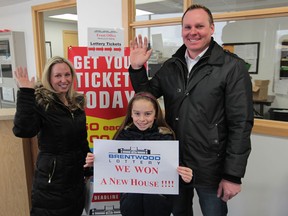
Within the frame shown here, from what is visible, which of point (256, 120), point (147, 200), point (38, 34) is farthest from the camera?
point (38, 34)

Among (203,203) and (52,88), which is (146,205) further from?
(52,88)

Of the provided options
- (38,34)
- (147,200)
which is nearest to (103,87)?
(147,200)

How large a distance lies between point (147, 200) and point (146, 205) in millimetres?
31

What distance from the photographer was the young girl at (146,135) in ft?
4.53

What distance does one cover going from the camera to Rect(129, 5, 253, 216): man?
122 centimetres

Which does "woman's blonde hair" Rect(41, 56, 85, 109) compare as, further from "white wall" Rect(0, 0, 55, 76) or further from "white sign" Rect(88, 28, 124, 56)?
"white wall" Rect(0, 0, 55, 76)

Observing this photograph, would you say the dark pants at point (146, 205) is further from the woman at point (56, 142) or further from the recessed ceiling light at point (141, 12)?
the recessed ceiling light at point (141, 12)

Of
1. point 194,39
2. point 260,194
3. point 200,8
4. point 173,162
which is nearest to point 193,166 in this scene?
point 173,162

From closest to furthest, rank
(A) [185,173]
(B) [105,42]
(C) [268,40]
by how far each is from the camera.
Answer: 1. (A) [185,173]
2. (B) [105,42]
3. (C) [268,40]

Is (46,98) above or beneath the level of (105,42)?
beneath

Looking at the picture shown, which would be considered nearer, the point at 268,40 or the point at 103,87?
the point at 103,87

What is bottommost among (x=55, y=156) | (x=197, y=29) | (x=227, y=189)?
(x=227, y=189)

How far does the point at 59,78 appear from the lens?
1.48 meters

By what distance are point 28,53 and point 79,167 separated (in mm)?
3723
